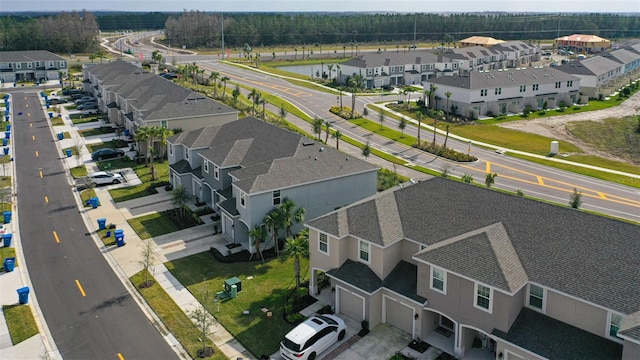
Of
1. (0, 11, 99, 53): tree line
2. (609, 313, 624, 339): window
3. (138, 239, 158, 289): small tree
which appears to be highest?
(0, 11, 99, 53): tree line

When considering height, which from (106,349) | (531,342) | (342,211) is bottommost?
(106,349)

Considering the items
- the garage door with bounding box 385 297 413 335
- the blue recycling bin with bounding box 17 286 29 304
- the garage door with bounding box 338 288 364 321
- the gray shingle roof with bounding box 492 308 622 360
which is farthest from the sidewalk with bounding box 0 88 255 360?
the gray shingle roof with bounding box 492 308 622 360

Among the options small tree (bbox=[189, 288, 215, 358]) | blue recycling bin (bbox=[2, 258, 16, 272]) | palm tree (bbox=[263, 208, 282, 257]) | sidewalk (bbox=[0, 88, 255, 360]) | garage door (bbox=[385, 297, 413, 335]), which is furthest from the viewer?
palm tree (bbox=[263, 208, 282, 257])

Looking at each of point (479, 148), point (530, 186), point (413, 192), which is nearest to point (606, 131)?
point (479, 148)

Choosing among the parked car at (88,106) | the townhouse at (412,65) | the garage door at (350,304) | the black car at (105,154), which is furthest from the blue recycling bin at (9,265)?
A: the townhouse at (412,65)

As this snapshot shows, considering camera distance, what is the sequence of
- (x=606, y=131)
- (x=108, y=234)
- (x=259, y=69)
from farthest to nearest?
(x=259, y=69) < (x=606, y=131) < (x=108, y=234)

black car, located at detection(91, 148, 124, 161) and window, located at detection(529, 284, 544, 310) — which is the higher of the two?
window, located at detection(529, 284, 544, 310)

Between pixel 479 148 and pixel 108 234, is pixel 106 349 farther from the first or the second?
pixel 479 148

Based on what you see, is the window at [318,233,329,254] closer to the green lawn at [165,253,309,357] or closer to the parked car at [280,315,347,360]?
the green lawn at [165,253,309,357]
